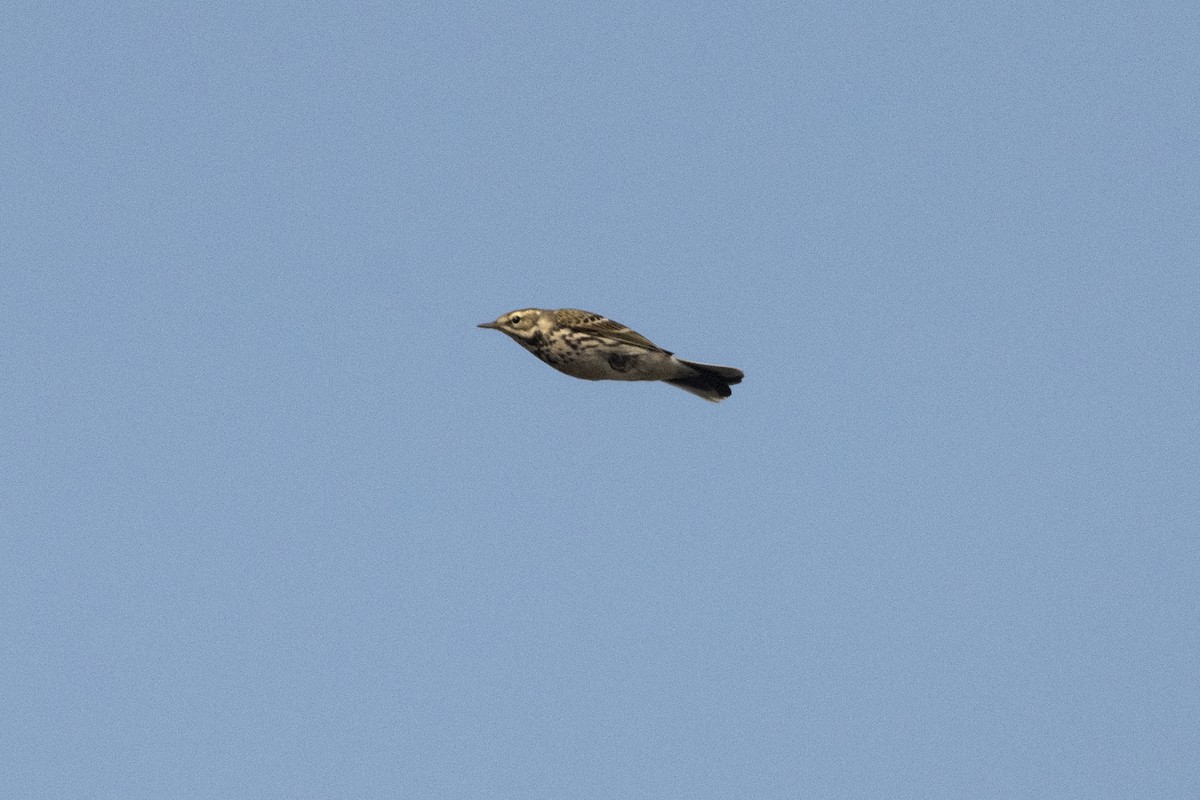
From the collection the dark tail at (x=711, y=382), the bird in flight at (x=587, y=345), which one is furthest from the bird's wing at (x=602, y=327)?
the dark tail at (x=711, y=382)

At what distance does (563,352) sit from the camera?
71125 millimetres

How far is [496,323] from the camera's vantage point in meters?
71.8

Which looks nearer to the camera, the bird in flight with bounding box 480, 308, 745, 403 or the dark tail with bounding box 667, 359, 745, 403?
the bird in flight with bounding box 480, 308, 745, 403

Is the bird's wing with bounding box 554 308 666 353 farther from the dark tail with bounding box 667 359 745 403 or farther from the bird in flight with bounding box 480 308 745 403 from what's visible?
the dark tail with bounding box 667 359 745 403

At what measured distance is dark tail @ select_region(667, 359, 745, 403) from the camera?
7231 centimetres

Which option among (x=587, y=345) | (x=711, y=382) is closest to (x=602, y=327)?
(x=587, y=345)

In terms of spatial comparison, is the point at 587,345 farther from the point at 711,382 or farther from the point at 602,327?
the point at 711,382

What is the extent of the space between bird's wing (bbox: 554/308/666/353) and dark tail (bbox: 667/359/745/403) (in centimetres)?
136

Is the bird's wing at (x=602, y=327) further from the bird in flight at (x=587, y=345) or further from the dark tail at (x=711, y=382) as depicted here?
the dark tail at (x=711, y=382)

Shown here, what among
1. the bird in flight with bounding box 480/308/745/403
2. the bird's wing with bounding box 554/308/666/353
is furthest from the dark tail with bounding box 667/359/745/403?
the bird's wing with bounding box 554/308/666/353

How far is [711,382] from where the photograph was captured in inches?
2852

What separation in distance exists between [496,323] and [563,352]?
156cm

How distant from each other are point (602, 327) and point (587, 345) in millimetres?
511

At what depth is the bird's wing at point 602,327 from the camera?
71188 mm
